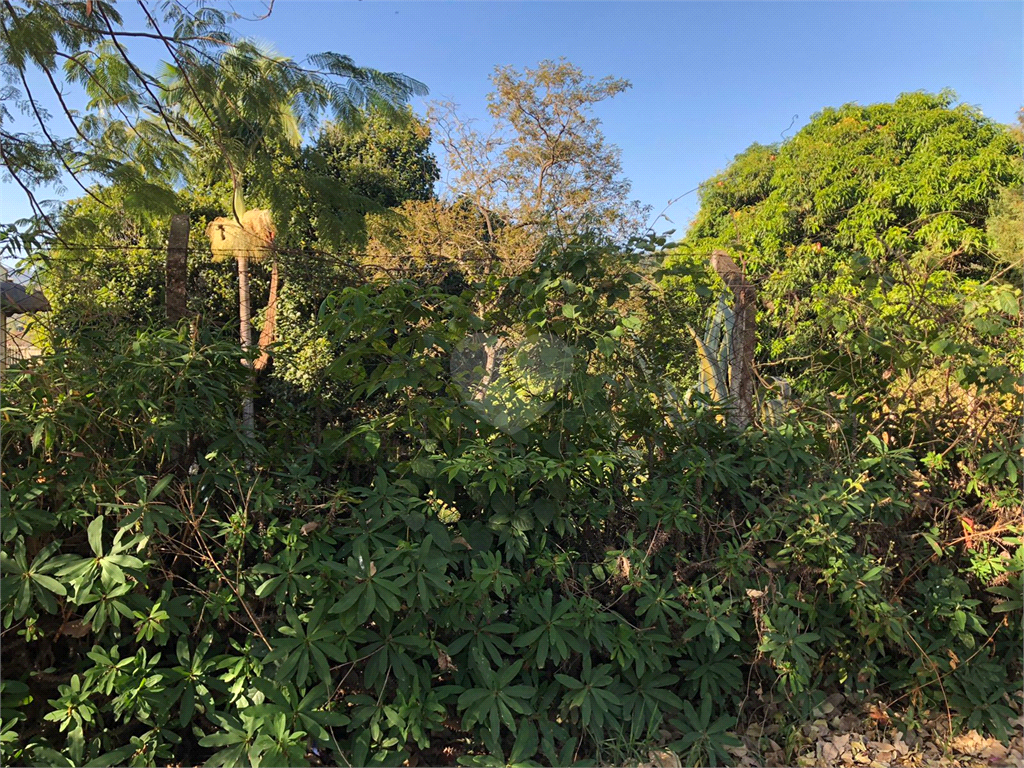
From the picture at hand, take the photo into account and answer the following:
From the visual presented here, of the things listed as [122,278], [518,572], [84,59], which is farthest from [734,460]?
[84,59]

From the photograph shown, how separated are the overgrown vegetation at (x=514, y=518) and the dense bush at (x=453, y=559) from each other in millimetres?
10

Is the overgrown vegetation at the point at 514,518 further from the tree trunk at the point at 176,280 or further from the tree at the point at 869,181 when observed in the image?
the tree at the point at 869,181

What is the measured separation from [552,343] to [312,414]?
2.71 ft

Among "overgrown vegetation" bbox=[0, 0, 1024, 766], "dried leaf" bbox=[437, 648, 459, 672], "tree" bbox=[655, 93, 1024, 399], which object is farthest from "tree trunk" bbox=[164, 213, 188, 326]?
"tree" bbox=[655, 93, 1024, 399]

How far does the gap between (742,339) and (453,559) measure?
1387mm

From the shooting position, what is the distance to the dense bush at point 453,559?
1.63 meters

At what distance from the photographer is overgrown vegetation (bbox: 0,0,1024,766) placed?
165cm

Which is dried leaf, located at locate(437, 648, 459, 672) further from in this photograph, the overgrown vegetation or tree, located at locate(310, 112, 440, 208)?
tree, located at locate(310, 112, 440, 208)

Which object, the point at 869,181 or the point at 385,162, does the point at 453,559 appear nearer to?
the point at 385,162

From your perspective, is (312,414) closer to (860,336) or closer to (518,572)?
(518,572)

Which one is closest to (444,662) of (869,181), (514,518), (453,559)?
(453,559)

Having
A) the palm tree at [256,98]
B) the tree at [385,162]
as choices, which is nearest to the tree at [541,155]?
the tree at [385,162]

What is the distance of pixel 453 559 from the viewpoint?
1739 mm

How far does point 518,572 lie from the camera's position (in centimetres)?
188
